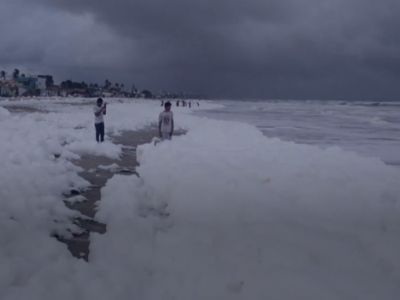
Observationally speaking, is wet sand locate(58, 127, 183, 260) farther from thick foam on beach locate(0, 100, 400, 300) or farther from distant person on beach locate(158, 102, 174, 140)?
distant person on beach locate(158, 102, 174, 140)

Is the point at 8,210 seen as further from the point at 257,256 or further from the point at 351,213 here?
the point at 351,213

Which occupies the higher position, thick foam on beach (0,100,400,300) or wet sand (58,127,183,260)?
thick foam on beach (0,100,400,300)

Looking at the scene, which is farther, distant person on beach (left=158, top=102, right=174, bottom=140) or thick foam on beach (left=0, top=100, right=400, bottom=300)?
distant person on beach (left=158, top=102, right=174, bottom=140)

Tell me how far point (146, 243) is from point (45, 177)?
3525mm

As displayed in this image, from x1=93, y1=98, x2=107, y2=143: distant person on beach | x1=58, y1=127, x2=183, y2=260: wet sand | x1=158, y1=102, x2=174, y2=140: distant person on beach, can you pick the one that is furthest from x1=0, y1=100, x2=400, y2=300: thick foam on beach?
x1=93, y1=98, x2=107, y2=143: distant person on beach

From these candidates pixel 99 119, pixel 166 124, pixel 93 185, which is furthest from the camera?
pixel 99 119

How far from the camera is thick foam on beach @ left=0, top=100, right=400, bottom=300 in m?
3.89

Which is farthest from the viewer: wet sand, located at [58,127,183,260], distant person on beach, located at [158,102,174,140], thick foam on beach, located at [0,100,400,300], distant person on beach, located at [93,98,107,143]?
distant person on beach, located at [93,98,107,143]

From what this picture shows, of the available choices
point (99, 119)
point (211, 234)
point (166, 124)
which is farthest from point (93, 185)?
point (99, 119)

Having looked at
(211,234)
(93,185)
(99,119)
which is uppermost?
(99,119)

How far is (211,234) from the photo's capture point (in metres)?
4.98

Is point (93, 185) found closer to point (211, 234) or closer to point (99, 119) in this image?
point (211, 234)

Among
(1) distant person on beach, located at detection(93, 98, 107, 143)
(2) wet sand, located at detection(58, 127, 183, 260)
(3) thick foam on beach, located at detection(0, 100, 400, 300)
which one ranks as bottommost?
(2) wet sand, located at detection(58, 127, 183, 260)

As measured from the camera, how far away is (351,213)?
5.99 metres
